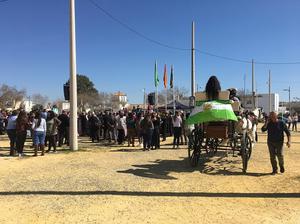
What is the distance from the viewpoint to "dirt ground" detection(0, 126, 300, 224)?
23.4ft

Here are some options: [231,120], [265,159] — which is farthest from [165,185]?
[265,159]

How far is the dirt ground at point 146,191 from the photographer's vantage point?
7125 millimetres

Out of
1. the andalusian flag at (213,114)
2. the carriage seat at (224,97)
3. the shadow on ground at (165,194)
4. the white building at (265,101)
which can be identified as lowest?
the shadow on ground at (165,194)

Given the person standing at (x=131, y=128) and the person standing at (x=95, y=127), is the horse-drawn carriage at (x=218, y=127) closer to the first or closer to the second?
the person standing at (x=131, y=128)

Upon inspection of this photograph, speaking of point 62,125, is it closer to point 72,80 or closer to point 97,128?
point 72,80

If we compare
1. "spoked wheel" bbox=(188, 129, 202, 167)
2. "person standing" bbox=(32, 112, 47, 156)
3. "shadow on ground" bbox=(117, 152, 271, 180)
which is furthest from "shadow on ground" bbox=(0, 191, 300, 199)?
"person standing" bbox=(32, 112, 47, 156)

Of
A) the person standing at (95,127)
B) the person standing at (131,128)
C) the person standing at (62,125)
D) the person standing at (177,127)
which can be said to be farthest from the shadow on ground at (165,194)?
the person standing at (95,127)

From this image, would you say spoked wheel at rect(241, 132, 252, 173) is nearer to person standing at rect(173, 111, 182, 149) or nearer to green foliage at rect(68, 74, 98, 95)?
person standing at rect(173, 111, 182, 149)

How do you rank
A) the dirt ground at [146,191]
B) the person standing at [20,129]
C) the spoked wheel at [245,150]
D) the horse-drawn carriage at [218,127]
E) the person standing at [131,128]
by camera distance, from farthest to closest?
the person standing at [131,128], the person standing at [20,129], the spoked wheel at [245,150], the horse-drawn carriage at [218,127], the dirt ground at [146,191]

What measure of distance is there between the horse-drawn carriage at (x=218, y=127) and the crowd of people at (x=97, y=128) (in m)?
5.04

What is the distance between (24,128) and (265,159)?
9.29m

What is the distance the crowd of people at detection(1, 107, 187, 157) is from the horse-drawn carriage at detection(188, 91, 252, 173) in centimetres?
504

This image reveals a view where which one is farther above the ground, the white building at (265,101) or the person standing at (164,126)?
the white building at (265,101)

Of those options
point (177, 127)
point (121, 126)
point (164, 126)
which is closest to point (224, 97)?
point (177, 127)
